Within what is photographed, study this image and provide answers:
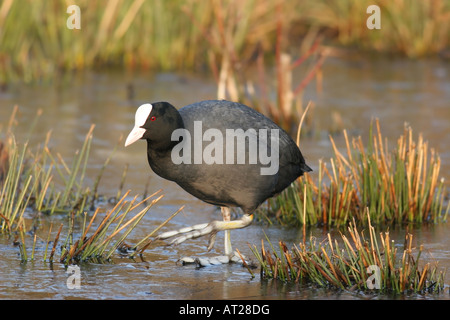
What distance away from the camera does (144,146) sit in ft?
30.0

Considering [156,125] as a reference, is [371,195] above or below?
below

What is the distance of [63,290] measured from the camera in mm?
4602

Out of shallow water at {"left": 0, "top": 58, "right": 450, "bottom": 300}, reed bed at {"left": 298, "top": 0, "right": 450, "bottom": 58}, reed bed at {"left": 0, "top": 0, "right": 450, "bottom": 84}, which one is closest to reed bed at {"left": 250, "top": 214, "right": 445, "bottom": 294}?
shallow water at {"left": 0, "top": 58, "right": 450, "bottom": 300}

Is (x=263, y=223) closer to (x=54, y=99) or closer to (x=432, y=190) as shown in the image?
(x=432, y=190)

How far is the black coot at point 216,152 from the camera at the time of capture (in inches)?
189

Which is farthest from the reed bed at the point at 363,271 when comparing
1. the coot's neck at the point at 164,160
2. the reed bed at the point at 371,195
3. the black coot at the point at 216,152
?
the reed bed at the point at 371,195

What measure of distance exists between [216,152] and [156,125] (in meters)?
0.41

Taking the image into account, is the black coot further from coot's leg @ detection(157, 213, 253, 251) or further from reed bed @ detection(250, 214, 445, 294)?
reed bed @ detection(250, 214, 445, 294)

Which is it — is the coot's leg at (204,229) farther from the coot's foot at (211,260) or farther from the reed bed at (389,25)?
the reed bed at (389,25)

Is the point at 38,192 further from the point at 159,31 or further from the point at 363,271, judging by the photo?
the point at 159,31

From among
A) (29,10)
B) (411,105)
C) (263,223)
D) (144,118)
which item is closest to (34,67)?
(29,10)

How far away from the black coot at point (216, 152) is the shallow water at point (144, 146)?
1.56 feet

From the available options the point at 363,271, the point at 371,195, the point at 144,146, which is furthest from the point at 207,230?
the point at 144,146
